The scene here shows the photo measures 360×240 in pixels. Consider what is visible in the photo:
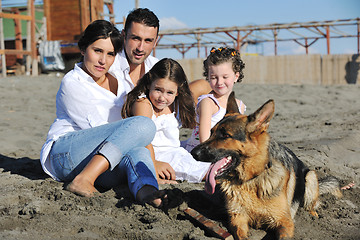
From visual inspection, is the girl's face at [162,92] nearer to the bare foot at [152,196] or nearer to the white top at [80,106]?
the white top at [80,106]

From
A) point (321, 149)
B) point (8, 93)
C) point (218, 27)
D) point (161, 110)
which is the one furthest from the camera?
point (218, 27)

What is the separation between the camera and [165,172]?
4.41 m

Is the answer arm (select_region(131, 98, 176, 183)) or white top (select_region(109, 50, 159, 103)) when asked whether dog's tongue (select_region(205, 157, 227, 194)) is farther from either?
white top (select_region(109, 50, 159, 103))

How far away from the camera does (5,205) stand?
3652 millimetres

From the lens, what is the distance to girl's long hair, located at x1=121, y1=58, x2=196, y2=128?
4332 mm

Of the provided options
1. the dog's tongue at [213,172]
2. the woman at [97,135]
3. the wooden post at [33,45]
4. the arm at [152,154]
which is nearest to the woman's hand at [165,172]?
the arm at [152,154]

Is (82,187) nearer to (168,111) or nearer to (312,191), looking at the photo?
(168,111)

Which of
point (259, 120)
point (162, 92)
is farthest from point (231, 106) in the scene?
point (162, 92)

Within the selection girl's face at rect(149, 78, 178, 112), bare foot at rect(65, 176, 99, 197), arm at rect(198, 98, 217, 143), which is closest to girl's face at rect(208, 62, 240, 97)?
arm at rect(198, 98, 217, 143)

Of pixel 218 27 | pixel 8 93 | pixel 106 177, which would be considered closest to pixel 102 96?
pixel 106 177

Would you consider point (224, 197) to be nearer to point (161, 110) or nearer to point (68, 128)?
point (161, 110)

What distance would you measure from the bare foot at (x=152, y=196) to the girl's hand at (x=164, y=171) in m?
0.69

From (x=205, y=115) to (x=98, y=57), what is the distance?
1392 mm

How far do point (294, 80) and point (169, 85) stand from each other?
16373 mm
